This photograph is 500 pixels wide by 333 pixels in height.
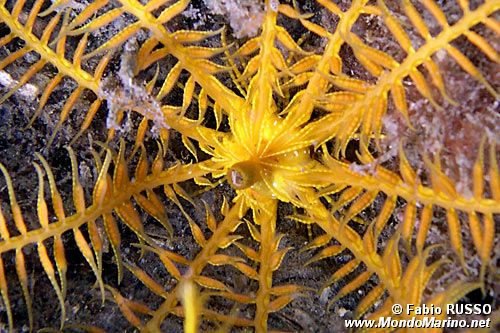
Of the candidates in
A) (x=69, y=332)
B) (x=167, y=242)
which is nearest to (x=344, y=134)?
(x=167, y=242)

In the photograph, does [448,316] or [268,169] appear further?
[268,169]

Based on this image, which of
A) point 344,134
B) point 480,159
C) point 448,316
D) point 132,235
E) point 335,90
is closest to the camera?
point 480,159

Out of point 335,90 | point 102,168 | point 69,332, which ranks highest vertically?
point 335,90

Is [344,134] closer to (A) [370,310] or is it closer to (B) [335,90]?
(B) [335,90]

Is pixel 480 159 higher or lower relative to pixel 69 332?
higher

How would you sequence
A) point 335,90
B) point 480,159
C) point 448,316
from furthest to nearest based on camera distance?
1. point 335,90
2. point 448,316
3. point 480,159

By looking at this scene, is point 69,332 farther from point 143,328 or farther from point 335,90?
point 335,90
